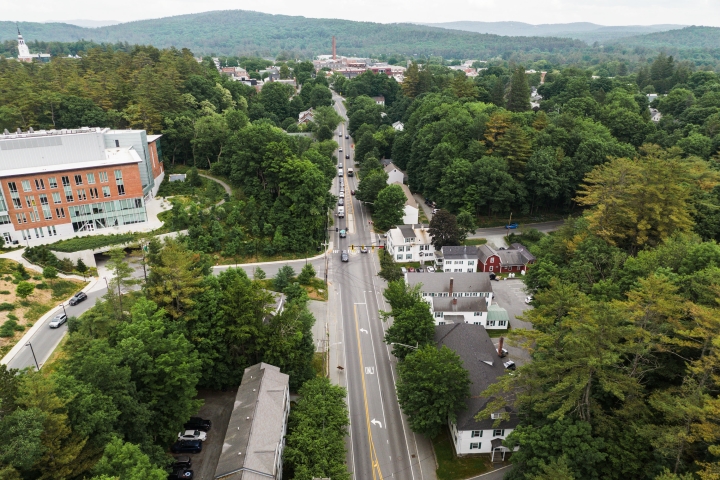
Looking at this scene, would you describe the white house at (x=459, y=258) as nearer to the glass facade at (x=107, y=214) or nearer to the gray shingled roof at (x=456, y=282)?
the gray shingled roof at (x=456, y=282)

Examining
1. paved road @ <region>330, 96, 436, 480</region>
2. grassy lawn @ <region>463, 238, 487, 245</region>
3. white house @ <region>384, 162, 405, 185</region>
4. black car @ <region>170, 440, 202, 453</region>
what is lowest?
paved road @ <region>330, 96, 436, 480</region>

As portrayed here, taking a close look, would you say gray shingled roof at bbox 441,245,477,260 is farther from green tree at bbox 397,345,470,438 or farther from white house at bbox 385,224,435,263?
green tree at bbox 397,345,470,438

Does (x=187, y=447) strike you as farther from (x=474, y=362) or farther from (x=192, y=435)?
(x=474, y=362)

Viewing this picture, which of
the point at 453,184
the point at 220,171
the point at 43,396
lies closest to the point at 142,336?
the point at 43,396

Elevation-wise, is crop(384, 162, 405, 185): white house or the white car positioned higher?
crop(384, 162, 405, 185): white house

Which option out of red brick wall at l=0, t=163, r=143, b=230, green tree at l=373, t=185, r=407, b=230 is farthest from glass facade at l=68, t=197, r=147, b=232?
green tree at l=373, t=185, r=407, b=230

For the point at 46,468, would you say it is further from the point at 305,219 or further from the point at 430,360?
the point at 305,219
